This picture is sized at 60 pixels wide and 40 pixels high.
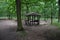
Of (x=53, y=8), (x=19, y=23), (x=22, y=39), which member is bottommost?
(x=22, y=39)

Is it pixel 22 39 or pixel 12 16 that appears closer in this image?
pixel 22 39

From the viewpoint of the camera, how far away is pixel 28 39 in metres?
11.3

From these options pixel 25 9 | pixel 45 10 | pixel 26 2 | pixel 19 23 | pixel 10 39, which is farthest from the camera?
pixel 25 9

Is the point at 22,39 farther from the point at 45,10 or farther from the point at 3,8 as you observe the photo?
the point at 3,8

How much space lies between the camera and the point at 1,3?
31.1 meters

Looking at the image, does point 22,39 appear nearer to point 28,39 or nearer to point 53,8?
point 28,39

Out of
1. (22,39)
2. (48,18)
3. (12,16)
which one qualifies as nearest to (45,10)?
(48,18)

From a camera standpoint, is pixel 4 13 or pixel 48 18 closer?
pixel 48 18

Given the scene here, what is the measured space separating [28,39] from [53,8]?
1204 cm

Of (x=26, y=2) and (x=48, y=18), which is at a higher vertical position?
(x=26, y=2)

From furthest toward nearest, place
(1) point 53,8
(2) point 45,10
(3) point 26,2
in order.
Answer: (2) point 45,10 < (3) point 26,2 < (1) point 53,8

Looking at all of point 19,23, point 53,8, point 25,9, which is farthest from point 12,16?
point 19,23

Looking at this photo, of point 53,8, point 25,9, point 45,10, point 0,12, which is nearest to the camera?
point 53,8

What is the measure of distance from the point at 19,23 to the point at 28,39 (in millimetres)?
4227
